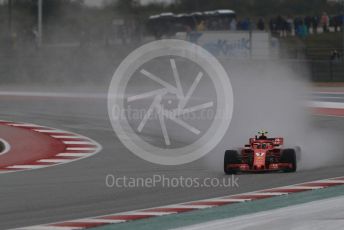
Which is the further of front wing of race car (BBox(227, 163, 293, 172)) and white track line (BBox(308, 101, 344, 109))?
white track line (BBox(308, 101, 344, 109))

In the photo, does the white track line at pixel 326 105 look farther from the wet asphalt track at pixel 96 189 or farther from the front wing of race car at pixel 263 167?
the front wing of race car at pixel 263 167

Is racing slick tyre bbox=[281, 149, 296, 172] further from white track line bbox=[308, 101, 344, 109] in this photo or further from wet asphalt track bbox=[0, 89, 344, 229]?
white track line bbox=[308, 101, 344, 109]

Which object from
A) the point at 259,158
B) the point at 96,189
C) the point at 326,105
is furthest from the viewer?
the point at 326,105

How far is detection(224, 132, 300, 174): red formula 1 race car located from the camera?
589 inches

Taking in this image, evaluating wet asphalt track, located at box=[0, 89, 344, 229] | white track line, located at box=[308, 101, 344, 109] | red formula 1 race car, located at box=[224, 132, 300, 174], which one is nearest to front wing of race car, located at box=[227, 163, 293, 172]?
red formula 1 race car, located at box=[224, 132, 300, 174]

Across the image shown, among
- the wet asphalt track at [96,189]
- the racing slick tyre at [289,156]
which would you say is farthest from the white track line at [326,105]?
the racing slick tyre at [289,156]

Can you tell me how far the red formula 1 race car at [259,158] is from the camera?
14953 mm

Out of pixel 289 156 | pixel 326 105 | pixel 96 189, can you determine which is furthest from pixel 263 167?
pixel 326 105

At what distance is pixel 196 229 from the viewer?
10.3 m

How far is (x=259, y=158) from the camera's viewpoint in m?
15.0

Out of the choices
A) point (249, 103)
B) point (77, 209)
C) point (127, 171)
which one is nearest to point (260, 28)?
point (249, 103)

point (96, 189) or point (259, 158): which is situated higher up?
point (259, 158)

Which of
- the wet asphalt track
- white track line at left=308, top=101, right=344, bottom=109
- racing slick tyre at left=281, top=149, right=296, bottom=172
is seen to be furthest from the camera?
white track line at left=308, top=101, right=344, bottom=109

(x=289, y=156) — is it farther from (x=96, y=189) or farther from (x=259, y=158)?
(x=96, y=189)
